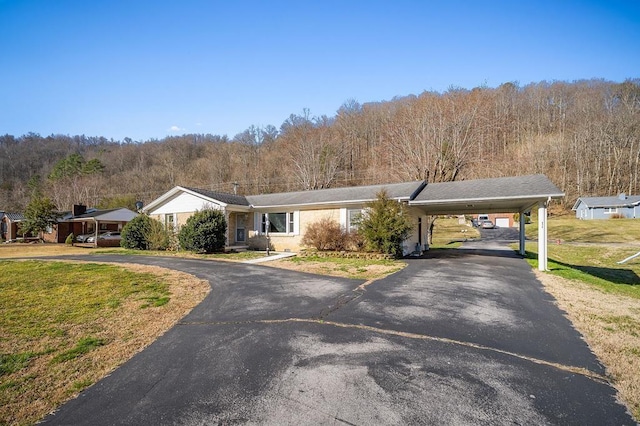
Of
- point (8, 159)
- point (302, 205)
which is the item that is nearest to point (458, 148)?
point (302, 205)

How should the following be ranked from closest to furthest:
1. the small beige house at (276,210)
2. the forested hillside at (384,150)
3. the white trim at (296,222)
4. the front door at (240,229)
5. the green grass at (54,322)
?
the green grass at (54,322) → the small beige house at (276,210) → the white trim at (296,222) → the front door at (240,229) → the forested hillside at (384,150)

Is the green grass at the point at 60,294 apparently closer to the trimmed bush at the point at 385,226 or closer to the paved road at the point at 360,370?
the paved road at the point at 360,370

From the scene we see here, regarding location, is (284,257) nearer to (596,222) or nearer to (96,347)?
(96,347)

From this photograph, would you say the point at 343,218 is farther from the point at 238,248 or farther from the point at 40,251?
the point at 40,251

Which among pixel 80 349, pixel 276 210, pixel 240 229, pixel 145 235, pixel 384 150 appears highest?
pixel 384 150

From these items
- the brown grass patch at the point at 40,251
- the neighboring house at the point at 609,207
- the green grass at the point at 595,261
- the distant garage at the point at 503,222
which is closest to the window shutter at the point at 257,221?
the brown grass patch at the point at 40,251

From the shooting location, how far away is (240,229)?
20938 millimetres

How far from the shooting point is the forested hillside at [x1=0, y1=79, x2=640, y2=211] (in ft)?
124

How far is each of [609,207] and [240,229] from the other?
49966 millimetres

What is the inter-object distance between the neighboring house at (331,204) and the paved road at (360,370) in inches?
344

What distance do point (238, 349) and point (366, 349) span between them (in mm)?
1789

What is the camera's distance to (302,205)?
18109 millimetres

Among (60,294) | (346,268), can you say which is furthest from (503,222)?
(60,294)

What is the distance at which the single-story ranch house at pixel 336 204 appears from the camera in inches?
567
